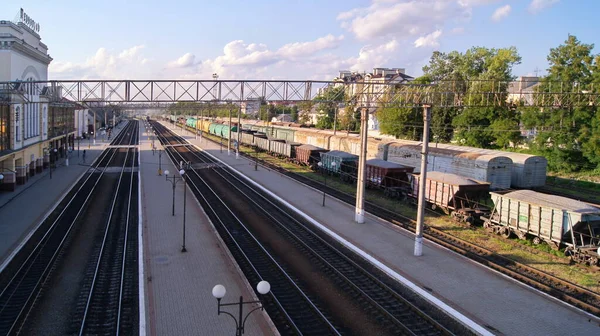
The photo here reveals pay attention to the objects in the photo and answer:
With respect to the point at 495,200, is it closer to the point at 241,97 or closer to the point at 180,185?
the point at 241,97

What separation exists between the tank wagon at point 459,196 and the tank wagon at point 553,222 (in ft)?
7.39

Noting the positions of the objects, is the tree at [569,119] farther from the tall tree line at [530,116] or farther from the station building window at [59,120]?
the station building window at [59,120]

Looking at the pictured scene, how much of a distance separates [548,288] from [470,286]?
2.61 m

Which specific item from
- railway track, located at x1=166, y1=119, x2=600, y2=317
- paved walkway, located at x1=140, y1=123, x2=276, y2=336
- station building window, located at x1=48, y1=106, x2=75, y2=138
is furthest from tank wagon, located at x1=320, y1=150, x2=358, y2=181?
station building window, located at x1=48, y1=106, x2=75, y2=138

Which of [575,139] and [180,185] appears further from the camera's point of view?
[575,139]

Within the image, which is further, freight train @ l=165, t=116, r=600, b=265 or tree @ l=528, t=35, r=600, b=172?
tree @ l=528, t=35, r=600, b=172

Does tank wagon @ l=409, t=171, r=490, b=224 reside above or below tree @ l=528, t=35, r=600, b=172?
below

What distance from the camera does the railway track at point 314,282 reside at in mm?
13227

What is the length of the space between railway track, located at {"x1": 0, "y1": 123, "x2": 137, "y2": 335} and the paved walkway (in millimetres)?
1398

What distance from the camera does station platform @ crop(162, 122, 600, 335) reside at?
13.4m

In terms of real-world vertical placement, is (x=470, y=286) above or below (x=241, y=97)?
below

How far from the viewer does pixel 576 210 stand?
19000mm

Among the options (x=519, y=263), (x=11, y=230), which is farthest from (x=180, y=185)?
(x=519, y=263)

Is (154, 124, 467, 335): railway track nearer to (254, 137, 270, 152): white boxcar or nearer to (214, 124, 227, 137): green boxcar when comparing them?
(254, 137, 270, 152): white boxcar
